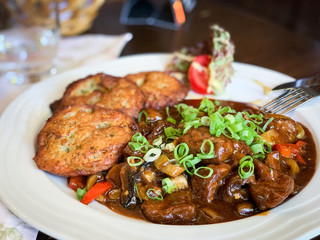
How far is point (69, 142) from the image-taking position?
2.69 meters

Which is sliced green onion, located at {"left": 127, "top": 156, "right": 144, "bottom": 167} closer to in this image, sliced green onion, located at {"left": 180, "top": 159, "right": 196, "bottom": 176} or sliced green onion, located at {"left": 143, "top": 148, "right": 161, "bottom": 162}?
sliced green onion, located at {"left": 143, "top": 148, "right": 161, "bottom": 162}

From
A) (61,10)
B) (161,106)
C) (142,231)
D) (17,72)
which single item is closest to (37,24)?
(61,10)

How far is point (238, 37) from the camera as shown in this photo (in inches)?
205

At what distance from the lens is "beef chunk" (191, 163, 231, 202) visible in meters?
2.36

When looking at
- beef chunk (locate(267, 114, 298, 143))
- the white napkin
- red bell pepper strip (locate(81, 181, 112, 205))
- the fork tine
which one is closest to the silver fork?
the fork tine

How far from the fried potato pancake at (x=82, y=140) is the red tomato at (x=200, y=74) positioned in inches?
43.3

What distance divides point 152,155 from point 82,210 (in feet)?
2.04

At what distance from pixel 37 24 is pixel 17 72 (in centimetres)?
111

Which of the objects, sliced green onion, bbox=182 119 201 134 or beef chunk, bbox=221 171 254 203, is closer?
beef chunk, bbox=221 171 254 203

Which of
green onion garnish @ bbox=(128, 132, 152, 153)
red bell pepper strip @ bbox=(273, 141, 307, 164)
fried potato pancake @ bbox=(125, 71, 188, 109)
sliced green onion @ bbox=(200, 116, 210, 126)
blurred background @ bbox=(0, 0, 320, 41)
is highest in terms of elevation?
sliced green onion @ bbox=(200, 116, 210, 126)

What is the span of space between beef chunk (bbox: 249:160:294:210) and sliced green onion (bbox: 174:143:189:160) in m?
0.49

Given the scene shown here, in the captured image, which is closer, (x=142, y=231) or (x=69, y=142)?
(x=142, y=231)

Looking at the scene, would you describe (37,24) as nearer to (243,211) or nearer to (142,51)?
(142,51)

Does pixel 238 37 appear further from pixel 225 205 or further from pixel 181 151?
pixel 225 205
